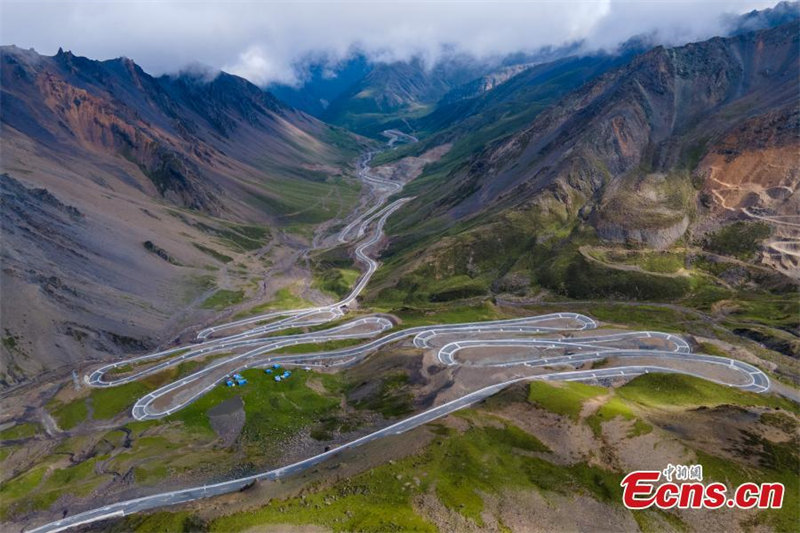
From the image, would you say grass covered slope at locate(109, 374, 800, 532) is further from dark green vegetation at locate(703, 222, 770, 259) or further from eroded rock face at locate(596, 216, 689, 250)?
dark green vegetation at locate(703, 222, 770, 259)

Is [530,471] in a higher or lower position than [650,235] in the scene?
lower

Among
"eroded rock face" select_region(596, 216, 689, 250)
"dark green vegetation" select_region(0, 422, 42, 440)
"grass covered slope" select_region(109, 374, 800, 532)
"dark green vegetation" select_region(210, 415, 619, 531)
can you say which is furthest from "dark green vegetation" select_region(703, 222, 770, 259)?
"dark green vegetation" select_region(0, 422, 42, 440)

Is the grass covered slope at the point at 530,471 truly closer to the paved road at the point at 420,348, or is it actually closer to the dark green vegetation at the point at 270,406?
the paved road at the point at 420,348

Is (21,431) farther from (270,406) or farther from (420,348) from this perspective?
(420,348)

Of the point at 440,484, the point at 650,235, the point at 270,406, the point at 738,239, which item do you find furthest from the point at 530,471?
the point at 738,239

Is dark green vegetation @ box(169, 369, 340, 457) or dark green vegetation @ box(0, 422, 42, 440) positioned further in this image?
dark green vegetation @ box(0, 422, 42, 440)

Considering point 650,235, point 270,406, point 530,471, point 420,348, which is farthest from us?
point 650,235

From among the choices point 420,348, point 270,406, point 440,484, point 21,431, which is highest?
point 21,431

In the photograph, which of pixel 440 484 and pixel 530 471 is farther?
pixel 530 471

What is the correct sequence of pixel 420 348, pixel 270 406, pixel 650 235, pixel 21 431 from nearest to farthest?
pixel 21 431 < pixel 270 406 < pixel 420 348 < pixel 650 235
